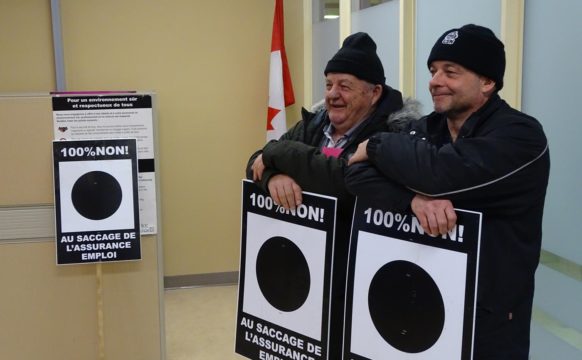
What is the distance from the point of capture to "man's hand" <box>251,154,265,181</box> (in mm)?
1618

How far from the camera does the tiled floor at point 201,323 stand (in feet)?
11.0

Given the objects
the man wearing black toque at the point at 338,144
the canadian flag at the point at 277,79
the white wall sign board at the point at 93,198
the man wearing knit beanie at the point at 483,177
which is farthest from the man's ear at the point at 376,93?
the canadian flag at the point at 277,79

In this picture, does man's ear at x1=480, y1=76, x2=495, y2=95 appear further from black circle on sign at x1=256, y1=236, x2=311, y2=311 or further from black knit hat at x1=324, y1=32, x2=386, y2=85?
black circle on sign at x1=256, y1=236, x2=311, y2=311

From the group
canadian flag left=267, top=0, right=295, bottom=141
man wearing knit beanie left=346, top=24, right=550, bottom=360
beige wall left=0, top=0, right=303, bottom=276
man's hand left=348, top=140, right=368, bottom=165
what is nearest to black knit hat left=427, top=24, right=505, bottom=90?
man wearing knit beanie left=346, top=24, right=550, bottom=360

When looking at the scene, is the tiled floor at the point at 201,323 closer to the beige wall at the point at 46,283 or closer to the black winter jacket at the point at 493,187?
the beige wall at the point at 46,283

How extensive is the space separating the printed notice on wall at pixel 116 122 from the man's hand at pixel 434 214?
1825 mm

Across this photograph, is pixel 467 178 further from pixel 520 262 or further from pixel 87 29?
pixel 87 29

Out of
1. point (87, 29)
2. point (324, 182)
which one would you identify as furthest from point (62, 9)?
point (324, 182)

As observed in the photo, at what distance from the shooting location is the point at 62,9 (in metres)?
4.09

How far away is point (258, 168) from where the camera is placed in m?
1.63

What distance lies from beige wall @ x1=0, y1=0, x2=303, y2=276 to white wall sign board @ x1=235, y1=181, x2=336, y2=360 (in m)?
2.65

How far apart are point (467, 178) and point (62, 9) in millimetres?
3729

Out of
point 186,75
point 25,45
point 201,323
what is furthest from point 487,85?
point 25,45

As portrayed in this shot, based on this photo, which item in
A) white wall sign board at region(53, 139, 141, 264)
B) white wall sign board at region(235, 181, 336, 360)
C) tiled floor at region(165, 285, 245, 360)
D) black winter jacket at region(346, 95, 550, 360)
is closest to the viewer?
black winter jacket at region(346, 95, 550, 360)
